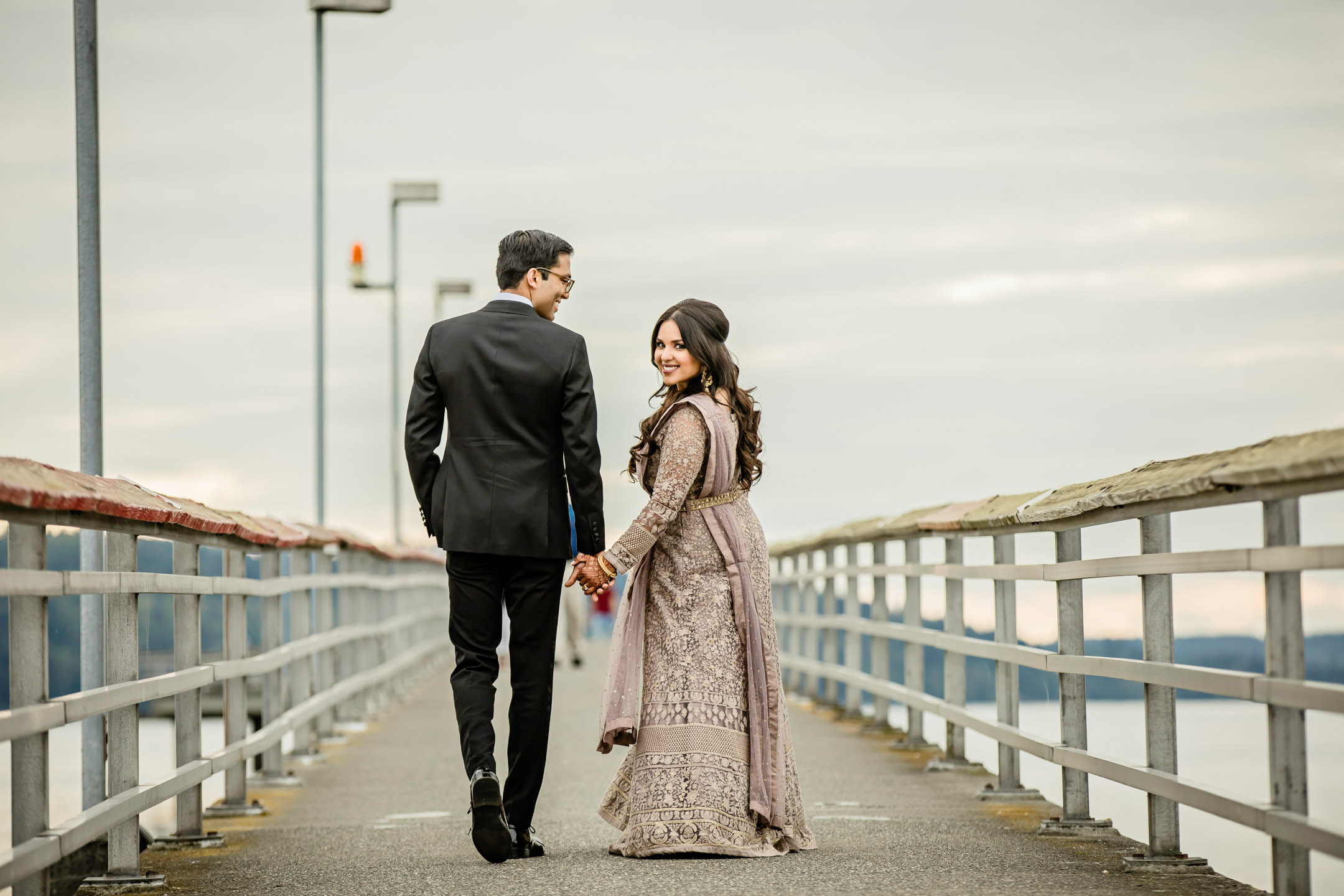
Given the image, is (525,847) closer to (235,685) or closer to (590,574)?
(590,574)

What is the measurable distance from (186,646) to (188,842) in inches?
34.7

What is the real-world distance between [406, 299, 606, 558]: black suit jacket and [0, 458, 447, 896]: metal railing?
860mm

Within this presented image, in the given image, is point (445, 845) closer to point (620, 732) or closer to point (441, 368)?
point (620, 732)

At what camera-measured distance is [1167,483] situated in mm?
4547

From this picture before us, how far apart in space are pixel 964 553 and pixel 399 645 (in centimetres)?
803

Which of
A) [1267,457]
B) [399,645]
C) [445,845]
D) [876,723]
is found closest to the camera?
[1267,457]

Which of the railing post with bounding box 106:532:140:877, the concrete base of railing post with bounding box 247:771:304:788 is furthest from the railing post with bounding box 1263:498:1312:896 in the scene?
the concrete base of railing post with bounding box 247:771:304:788

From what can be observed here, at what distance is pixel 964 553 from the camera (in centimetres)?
780

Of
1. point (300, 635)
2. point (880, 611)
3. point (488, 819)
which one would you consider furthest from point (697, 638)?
point (880, 611)

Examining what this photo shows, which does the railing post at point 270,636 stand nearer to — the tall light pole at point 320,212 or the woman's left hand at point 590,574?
the woman's left hand at point 590,574

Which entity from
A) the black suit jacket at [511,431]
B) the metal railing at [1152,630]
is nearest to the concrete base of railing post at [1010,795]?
the metal railing at [1152,630]

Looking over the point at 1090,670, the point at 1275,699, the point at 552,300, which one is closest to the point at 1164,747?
the point at 1090,670

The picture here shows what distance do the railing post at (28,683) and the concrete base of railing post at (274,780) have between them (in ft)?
13.0

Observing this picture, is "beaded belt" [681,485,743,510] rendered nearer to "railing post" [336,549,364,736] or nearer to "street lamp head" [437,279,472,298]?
"railing post" [336,549,364,736]
